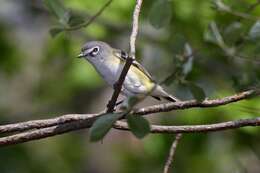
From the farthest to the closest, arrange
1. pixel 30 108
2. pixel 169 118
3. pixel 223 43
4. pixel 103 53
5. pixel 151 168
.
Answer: pixel 30 108, pixel 151 168, pixel 169 118, pixel 103 53, pixel 223 43

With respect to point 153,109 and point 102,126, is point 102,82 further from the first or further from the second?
point 102,126

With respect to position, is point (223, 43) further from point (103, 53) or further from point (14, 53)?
point (14, 53)

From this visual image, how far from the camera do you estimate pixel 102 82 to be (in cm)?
499

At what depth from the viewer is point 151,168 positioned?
4578 mm

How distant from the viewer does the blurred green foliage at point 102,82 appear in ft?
11.4

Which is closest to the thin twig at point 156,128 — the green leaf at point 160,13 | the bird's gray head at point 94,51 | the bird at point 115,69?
the green leaf at point 160,13

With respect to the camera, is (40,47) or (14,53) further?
(40,47)

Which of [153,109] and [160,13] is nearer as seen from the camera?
[153,109]

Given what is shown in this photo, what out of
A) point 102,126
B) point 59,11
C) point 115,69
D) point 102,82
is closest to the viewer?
point 102,126

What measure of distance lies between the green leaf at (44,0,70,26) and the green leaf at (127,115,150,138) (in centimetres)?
89

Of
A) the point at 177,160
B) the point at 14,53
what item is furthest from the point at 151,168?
the point at 14,53

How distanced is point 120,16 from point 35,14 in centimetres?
90

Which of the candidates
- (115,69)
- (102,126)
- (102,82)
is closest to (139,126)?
(102,126)

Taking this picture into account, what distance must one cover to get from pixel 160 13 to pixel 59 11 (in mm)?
536
